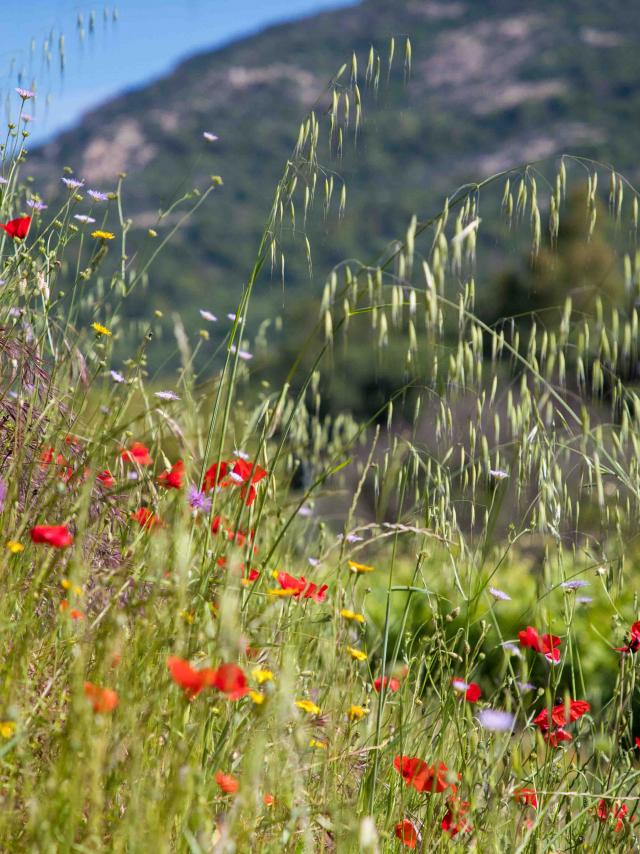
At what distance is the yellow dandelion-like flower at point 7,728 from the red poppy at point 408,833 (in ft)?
1.96

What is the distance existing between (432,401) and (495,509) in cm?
24

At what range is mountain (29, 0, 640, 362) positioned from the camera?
43.1 m

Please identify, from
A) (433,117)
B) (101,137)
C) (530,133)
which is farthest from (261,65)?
(530,133)

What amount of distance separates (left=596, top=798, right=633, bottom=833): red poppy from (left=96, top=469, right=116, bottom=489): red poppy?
0.99 meters

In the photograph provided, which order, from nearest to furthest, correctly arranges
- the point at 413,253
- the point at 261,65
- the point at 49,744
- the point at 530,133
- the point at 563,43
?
the point at 49,744 → the point at 413,253 → the point at 530,133 → the point at 563,43 → the point at 261,65

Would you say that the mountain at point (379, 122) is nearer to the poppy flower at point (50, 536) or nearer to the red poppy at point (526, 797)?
the red poppy at point (526, 797)

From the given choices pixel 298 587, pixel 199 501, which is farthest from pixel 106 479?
pixel 298 587

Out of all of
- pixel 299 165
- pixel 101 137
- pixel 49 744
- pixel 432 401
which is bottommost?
pixel 101 137

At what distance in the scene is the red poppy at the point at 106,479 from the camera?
156 cm

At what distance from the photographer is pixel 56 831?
93 cm

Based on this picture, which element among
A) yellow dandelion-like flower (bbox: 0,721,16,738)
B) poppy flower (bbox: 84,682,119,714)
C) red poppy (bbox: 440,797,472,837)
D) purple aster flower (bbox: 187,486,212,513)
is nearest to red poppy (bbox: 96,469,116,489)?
purple aster flower (bbox: 187,486,212,513)

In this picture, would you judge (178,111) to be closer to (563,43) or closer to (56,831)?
(563,43)

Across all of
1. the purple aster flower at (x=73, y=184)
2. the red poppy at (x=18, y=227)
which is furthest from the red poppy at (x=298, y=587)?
the purple aster flower at (x=73, y=184)

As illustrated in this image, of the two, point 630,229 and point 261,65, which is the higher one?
point 630,229
